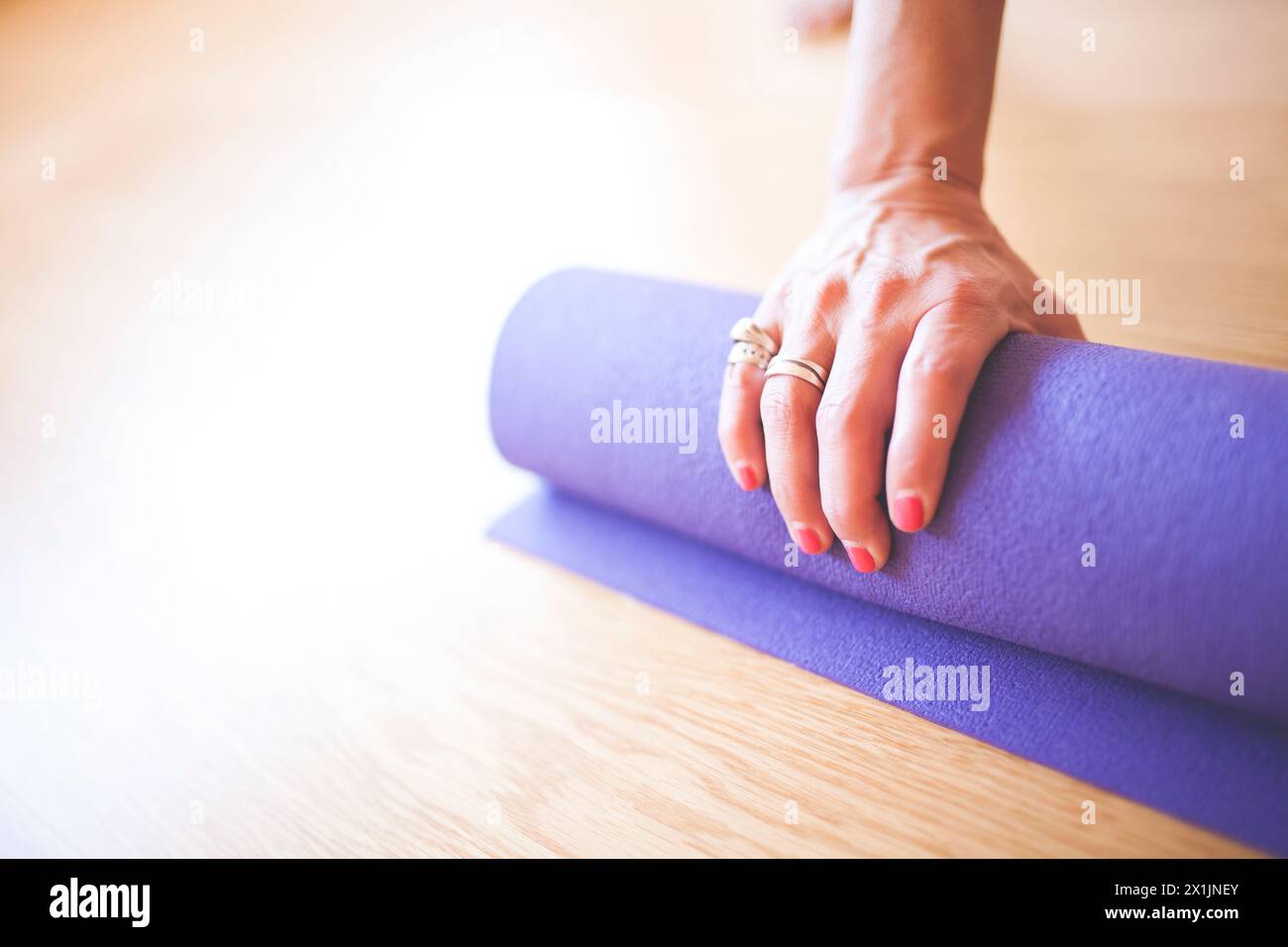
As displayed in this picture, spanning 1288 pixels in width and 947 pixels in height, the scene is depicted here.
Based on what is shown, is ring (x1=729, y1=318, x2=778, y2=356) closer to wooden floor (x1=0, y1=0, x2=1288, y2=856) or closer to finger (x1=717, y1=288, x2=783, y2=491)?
finger (x1=717, y1=288, x2=783, y2=491)

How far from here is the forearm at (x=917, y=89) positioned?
0.94 m

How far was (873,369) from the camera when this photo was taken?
2.56ft

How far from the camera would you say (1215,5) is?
232 cm

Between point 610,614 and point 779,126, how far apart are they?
1336 millimetres

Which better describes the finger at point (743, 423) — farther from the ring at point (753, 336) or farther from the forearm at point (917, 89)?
the forearm at point (917, 89)

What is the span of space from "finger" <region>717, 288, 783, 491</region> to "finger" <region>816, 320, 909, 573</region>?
0.25 feet

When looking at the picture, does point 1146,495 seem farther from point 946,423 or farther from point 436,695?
point 436,695

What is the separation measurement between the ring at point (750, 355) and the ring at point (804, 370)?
0.04 metres

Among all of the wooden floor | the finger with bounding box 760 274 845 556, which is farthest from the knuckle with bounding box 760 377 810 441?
the wooden floor

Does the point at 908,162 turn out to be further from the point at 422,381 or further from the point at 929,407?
the point at 422,381

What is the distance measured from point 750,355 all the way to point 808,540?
18 centimetres

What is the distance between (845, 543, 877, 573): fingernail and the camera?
830 mm

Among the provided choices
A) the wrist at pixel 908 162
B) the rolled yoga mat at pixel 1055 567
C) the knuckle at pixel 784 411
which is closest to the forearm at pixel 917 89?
the wrist at pixel 908 162

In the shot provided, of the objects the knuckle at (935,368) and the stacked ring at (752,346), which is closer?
the knuckle at (935,368)
